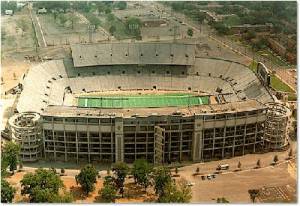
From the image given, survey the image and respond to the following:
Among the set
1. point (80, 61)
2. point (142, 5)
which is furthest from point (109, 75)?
point (142, 5)

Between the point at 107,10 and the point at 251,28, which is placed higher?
the point at 107,10

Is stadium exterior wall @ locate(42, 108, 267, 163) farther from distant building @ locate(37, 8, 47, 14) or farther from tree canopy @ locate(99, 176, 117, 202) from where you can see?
distant building @ locate(37, 8, 47, 14)

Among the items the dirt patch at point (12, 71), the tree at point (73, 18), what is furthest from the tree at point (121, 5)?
the dirt patch at point (12, 71)

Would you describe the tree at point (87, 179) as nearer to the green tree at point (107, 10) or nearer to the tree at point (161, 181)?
the tree at point (161, 181)

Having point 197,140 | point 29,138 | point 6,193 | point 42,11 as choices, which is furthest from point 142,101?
point 42,11

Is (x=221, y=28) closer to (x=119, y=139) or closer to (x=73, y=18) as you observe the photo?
(x=73, y=18)

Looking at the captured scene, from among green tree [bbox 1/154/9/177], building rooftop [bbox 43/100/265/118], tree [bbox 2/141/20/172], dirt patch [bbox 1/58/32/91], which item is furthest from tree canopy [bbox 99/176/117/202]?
dirt patch [bbox 1/58/32/91]
